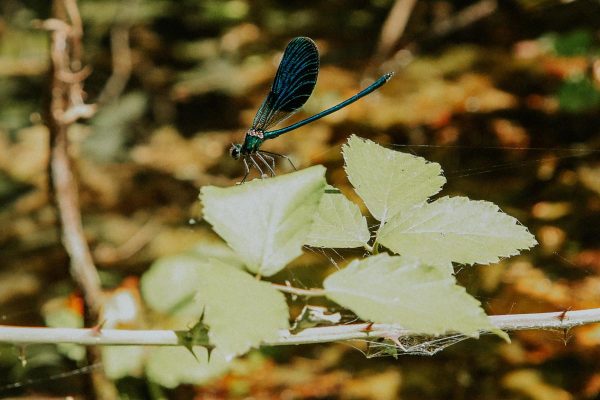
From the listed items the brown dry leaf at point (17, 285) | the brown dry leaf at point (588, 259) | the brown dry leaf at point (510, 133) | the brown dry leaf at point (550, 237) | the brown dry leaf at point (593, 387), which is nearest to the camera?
the brown dry leaf at point (593, 387)

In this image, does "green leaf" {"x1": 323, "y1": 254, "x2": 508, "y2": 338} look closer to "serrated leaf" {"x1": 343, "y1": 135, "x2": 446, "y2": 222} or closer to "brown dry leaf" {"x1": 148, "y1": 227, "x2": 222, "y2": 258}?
"serrated leaf" {"x1": 343, "y1": 135, "x2": 446, "y2": 222}

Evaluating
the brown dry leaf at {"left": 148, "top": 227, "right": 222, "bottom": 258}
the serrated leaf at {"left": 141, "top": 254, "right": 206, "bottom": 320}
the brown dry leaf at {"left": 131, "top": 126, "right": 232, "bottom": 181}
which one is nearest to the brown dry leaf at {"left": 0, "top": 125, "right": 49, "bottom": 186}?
the brown dry leaf at {"left": 131, "top": 126, "right": 232, "bottom": 181}

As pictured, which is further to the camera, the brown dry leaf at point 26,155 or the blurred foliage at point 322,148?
the brown dry leaf at point 26,155

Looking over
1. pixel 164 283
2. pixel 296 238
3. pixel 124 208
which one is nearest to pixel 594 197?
pixel 164 283

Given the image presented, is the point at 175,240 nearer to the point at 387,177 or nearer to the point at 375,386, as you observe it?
the point at 375,386

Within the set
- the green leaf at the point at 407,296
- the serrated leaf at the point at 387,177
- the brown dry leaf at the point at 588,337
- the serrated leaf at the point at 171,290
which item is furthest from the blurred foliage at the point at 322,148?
the green leaf at the point at 407,296

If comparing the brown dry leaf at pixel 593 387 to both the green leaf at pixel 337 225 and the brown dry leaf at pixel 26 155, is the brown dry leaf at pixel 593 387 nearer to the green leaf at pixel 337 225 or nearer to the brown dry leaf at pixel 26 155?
the green leaf at pixel 337 225

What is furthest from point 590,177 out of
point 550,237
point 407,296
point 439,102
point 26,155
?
point 26,155
